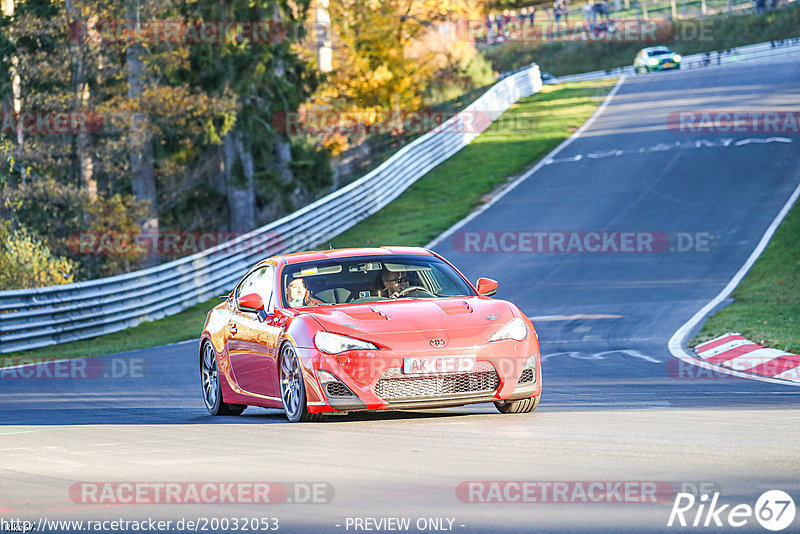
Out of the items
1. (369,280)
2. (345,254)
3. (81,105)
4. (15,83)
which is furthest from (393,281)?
(15,83)

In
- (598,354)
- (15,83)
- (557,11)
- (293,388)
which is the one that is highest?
(293,388)

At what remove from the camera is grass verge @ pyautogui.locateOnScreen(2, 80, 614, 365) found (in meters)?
22.7

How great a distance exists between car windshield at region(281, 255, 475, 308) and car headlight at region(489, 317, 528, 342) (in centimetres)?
101

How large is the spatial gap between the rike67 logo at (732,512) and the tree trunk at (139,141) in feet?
98.2

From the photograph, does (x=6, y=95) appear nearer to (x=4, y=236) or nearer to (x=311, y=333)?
(x=4, y=236)

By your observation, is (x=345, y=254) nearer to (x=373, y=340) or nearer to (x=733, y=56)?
(x=373, y=340)

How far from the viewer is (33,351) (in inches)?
876

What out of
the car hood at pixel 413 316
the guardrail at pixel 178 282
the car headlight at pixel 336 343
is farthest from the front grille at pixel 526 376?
the guardrail at pixel 178 282

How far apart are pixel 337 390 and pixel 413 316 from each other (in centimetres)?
83

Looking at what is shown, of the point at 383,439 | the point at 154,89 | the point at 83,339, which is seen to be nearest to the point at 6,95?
the point at 154,89

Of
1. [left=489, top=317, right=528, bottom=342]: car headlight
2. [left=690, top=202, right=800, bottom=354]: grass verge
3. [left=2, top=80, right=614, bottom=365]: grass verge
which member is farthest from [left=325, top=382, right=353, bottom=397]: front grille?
[left=2, top=80, right=614, bottom=365]: grass verge

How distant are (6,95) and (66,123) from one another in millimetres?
1770

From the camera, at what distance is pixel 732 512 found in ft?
19.2

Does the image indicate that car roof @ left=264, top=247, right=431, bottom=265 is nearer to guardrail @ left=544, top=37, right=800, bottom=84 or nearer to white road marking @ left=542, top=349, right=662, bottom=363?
white road marking @ left=542, top=349, right=662, bottom=363
